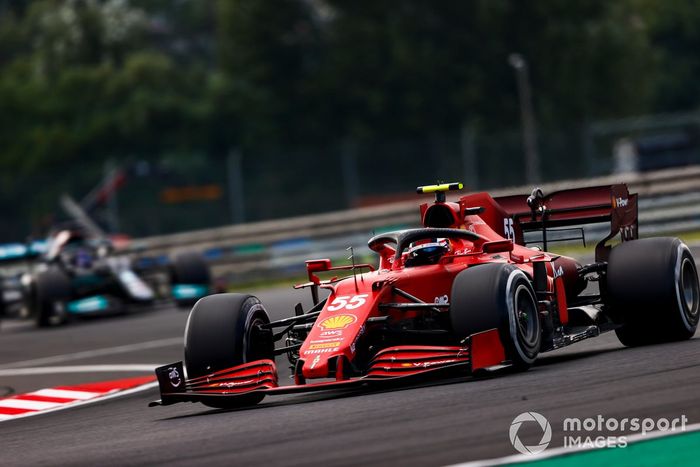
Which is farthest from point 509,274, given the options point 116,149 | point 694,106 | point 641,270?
point 694,106

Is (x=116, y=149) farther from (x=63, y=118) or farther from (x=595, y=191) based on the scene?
(x=595, y=191)

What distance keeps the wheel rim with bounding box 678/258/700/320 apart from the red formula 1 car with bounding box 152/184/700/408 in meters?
0.01

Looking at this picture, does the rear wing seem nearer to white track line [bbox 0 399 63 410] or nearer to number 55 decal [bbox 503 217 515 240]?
number 55 decal [bbox 503 217 515 240]

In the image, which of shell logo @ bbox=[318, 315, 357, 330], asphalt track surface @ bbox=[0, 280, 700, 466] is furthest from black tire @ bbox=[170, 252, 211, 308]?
shell logo @ bbox=[318, 315, 357, 330]

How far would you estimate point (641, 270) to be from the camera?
36.0 ft

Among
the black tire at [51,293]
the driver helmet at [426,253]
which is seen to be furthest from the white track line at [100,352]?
the driver helmet at [426,253]

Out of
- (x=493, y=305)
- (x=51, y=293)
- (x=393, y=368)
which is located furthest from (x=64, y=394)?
(x=51, y=293)

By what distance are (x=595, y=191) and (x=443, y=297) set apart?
2.42 metres

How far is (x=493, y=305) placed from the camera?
945cm

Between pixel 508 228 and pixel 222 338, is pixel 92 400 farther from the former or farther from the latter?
pixel 508 228

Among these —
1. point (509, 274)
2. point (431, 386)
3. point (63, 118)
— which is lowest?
point (431, 386)

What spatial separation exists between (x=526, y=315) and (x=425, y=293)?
76 centimetres

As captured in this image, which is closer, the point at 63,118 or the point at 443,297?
the point at 443,297

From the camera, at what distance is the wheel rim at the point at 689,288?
11.1 m
